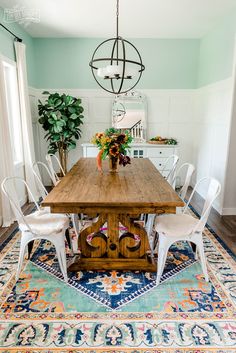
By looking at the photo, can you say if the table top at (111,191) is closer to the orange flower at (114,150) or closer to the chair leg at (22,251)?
the orange flower at (114,150)

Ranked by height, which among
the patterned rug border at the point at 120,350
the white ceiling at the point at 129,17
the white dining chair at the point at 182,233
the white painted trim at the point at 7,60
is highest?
the white ceiling at the point at 129,17

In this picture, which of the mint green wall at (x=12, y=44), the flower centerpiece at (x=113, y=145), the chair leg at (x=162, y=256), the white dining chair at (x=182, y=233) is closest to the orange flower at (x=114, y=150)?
the flower centerpiece at (x=113, y=145)

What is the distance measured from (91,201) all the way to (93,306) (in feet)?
2.64

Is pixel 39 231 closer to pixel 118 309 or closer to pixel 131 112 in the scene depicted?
pixel 118 309

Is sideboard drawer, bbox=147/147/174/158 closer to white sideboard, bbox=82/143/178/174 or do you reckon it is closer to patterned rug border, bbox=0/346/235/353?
white sideboard, bbox=82/143/178/174

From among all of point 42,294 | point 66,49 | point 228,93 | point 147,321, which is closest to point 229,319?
point 147,321

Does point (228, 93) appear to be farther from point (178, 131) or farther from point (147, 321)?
point (147, 321)

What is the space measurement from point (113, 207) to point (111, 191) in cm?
25

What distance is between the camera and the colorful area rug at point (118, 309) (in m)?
1.66

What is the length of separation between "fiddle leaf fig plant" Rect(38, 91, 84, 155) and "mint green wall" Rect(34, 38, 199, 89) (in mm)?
487

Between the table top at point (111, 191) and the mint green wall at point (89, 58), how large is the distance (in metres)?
2.55

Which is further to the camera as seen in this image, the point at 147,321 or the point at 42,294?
the point at 42,294

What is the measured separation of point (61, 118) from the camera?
450 cm

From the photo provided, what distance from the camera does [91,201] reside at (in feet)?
6.44
